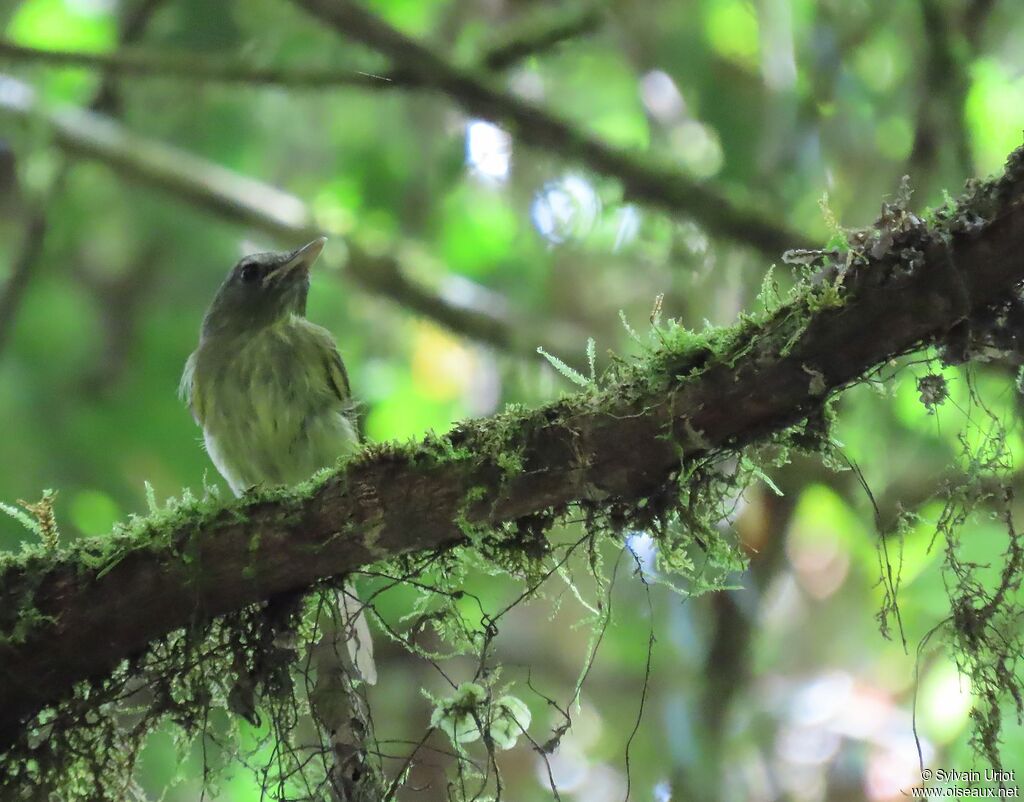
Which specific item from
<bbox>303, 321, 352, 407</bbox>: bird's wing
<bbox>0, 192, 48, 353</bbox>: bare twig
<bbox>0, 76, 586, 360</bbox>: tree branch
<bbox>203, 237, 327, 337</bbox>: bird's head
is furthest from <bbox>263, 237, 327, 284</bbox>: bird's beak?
<bbox>0, 192, 48, 353</bbox>: bare twig

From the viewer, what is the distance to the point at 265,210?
4.76m

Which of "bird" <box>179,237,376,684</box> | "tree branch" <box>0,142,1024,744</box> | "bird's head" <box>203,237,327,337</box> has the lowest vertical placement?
"tree branch" <box>0,142,1024,744</box>

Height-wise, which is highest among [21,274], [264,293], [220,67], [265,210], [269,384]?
[220,67]

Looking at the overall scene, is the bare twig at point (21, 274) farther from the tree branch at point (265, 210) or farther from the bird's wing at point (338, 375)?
the bird's wing at point (338, 375)

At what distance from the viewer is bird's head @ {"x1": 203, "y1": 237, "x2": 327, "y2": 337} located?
3.98m

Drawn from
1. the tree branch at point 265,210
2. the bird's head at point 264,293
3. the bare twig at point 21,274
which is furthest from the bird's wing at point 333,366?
the bare twig at point 21,274

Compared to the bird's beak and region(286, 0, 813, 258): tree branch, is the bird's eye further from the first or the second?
region(286, 0, 813, 258): tree branch

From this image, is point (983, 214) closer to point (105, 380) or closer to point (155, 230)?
point (105, 380)

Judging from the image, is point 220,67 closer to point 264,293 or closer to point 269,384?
point 264,293

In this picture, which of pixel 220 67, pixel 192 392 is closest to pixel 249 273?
pixel 192 392

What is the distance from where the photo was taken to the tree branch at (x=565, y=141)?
13.1ft

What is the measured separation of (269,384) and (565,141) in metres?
1.43

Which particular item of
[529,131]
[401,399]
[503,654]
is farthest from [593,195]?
[503,654]

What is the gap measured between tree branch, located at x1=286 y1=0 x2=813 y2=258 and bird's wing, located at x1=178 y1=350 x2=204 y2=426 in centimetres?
131
